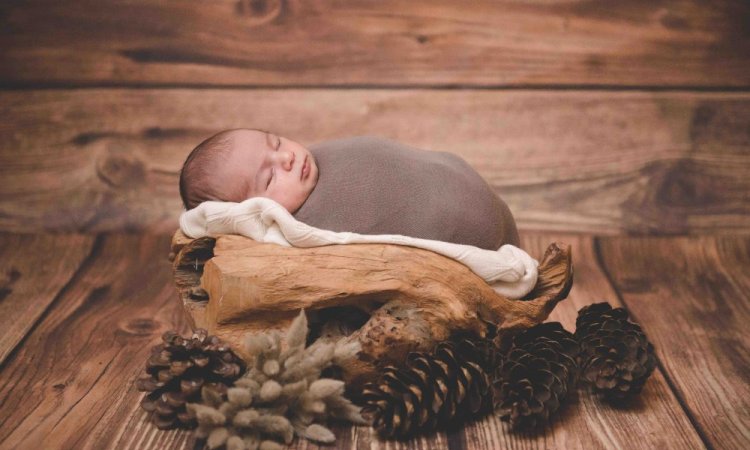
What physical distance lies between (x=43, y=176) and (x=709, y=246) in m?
1.81

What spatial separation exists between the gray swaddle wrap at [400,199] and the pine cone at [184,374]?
289 mm

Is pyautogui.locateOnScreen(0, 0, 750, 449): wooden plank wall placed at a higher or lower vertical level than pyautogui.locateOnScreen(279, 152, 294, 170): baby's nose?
lower

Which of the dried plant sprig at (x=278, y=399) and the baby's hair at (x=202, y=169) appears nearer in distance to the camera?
the dried plant sprig at (x=278, y=399)

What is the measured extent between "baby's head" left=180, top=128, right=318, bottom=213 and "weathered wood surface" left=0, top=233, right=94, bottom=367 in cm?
48

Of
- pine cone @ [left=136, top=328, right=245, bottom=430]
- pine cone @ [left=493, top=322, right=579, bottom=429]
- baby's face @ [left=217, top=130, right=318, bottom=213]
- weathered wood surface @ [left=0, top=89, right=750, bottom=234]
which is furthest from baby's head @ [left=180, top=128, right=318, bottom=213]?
weathered wood surface @ [left=0, top=89, right=750, bottom=234]

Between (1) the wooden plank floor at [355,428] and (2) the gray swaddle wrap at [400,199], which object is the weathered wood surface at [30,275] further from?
(2) the gray swaddle wrap at [400,199]

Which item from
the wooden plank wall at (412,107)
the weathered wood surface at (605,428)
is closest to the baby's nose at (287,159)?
the weathered wood surface at (605,428)

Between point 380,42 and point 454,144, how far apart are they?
13.3 inches

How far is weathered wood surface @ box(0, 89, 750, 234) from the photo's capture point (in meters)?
2.02

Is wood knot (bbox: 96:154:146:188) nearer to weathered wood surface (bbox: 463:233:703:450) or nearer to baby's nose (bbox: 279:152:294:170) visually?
baby's nose (bbox: 279:152:294:170)

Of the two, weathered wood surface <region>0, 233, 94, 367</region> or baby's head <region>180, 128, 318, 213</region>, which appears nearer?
baby's head <region>180, 128, 318, 213</region>

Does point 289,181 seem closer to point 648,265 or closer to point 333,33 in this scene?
point 333,33

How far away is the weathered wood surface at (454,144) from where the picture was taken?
6.64 ft

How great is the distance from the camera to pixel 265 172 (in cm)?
134
